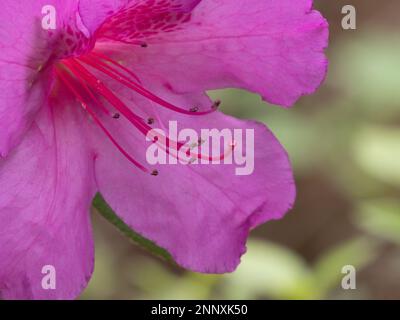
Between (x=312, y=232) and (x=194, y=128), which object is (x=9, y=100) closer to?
(x=194, y=128)

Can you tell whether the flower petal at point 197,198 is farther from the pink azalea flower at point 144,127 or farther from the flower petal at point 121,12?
the flower petal at point 121,12

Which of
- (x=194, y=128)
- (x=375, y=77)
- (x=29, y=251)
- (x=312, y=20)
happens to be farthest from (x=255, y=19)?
Answer: (x=375, y=77)

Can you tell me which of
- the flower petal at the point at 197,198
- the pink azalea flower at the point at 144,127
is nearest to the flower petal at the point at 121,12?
the pink azalea flower at the point at 144,127

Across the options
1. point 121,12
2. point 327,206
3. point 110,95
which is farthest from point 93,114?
point 327,206

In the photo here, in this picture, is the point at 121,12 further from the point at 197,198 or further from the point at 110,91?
the point at 197,198

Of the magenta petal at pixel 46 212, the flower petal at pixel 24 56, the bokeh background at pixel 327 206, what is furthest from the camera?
the bokeh background at pixel 327 206

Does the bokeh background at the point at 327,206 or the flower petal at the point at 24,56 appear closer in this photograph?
the flower petal at the point at 24,56
